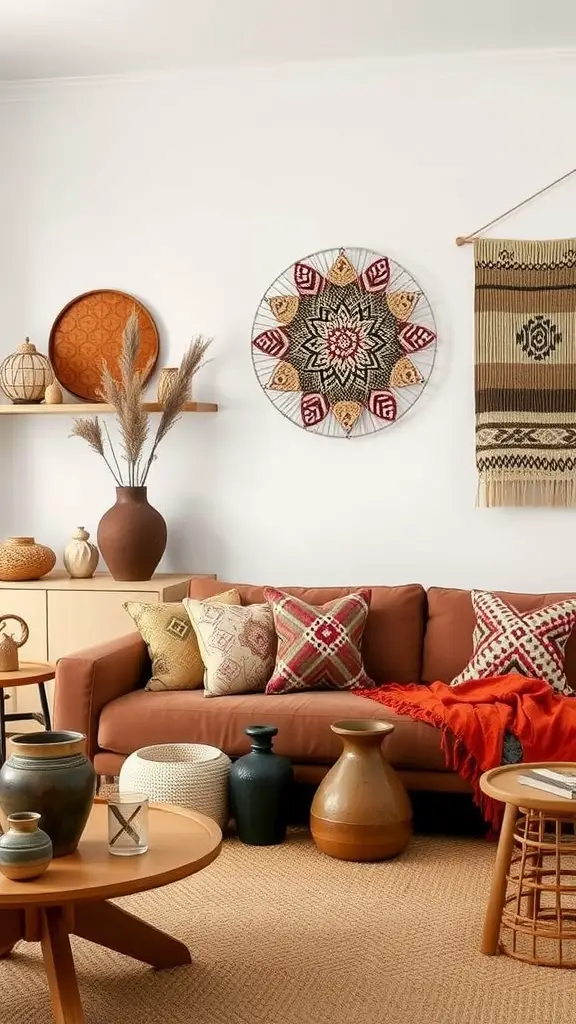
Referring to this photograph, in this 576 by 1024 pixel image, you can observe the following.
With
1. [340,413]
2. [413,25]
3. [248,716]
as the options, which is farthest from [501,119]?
[248,716]

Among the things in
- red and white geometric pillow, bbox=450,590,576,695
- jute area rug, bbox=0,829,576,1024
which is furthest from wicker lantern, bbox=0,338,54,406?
jute area rug, bbox=0,829,576,1024

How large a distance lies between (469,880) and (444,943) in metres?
0.52

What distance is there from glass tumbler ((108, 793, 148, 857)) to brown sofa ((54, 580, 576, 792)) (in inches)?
53.7

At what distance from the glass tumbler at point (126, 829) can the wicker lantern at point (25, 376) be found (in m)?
2.84

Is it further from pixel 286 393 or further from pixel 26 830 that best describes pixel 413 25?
pixel 26 830

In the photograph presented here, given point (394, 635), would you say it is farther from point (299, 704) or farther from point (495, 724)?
point (495, 724)

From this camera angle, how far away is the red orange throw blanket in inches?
147

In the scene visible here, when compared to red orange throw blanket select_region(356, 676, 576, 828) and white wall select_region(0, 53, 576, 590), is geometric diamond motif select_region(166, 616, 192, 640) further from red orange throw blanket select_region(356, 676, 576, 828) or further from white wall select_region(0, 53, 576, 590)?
red orange throw blanket select_region(356, 676, 576, 828)

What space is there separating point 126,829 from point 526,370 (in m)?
2.85

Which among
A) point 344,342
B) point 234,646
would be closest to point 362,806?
point 234,646

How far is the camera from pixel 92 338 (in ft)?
17.3

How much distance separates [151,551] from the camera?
494 centimetres

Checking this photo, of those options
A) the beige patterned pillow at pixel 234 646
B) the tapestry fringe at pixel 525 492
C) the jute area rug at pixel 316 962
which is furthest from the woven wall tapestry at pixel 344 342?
the jute area rug at pixel 316 962

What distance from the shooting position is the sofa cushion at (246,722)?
394 cm
